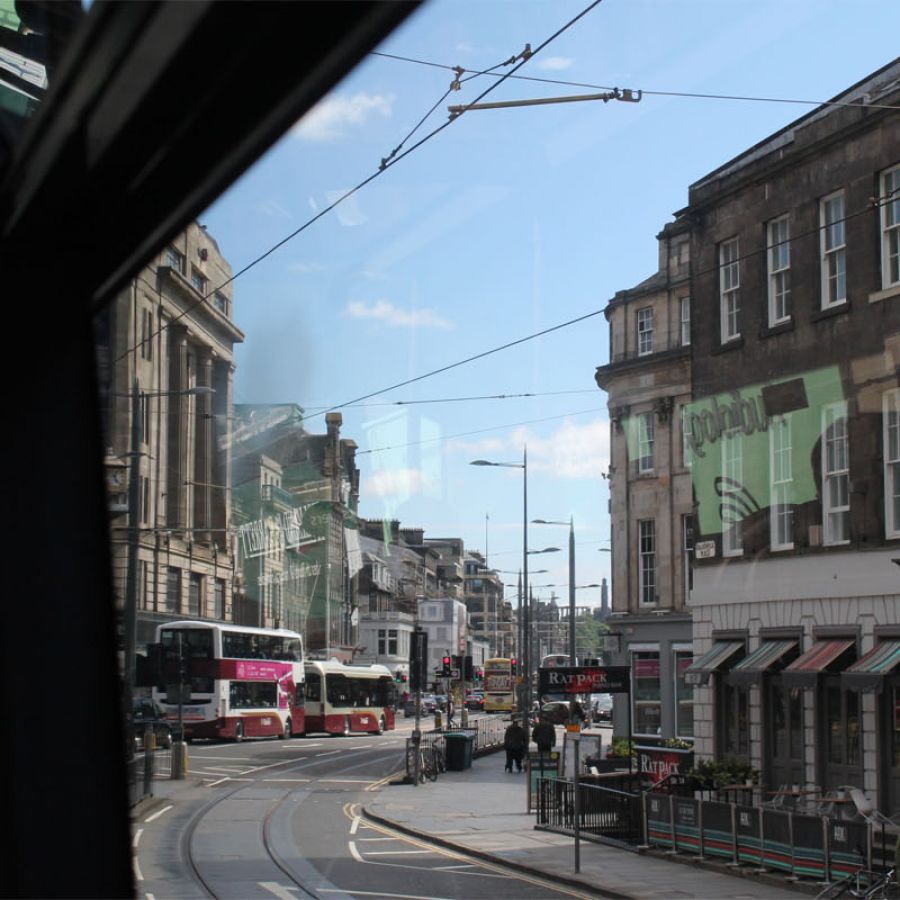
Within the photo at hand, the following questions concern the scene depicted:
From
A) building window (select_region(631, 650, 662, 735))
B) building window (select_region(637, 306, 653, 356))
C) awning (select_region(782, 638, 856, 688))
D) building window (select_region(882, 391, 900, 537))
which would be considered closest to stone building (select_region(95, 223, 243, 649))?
awning (select_region(782, 638, 856, 688))

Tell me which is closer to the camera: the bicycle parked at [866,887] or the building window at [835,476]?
the bicycle parked at [866,887]

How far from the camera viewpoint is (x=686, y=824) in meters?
19.8

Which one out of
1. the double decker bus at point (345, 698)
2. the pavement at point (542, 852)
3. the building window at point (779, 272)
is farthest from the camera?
the double decker bus at point (345, 698)

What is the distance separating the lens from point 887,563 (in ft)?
72.0

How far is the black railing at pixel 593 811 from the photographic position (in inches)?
861

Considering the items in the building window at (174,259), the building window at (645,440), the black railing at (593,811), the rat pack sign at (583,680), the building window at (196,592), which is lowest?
the black railing at (593,811)

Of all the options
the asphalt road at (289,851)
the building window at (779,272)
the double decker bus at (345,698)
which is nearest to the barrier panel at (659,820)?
the asphalt road at (289,851)

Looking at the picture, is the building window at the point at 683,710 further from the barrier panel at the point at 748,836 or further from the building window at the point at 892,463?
the barrier panel at the point at 748,836

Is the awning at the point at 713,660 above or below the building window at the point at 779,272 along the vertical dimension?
below

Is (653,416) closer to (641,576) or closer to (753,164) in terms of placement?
(641,576)

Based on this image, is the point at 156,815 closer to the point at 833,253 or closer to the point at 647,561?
the point at 833,253

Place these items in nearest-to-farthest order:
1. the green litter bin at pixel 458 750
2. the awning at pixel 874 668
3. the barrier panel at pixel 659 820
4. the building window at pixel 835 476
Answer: the barrier panel at pixel 659 820, the awning at pixel 874 668, the building window at pixel 835 476, the green litter bin at pixel 458 750

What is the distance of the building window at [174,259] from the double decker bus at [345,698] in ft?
162

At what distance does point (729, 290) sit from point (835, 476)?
519cm
